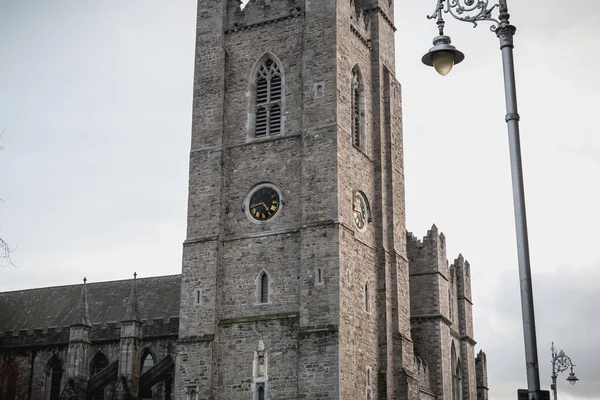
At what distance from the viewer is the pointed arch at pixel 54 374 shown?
4966cm

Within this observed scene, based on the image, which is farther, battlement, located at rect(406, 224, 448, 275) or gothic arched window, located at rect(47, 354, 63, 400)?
gothic arched window, located at rect(47, 354, 63, 400)

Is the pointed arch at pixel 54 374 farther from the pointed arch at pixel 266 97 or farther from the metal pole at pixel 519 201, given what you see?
the metal pole at pixel 519 201

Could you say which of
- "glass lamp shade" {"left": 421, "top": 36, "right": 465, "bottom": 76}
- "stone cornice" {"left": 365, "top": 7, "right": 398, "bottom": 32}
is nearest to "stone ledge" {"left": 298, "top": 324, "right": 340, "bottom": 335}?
"stone cornice" {"left": 365, "top": 7, "right": 398, "bottom": 32}

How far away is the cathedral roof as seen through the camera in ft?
168

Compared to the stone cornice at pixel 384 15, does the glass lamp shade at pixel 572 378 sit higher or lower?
lower

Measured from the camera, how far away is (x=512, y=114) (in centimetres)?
1711

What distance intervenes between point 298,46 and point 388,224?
29.1ft

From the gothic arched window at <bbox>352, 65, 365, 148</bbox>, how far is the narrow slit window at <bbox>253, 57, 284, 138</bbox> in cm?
337

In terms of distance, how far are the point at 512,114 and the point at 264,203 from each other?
24.1 meters

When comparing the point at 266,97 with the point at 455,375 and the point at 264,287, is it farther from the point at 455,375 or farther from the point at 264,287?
the point at 455,375

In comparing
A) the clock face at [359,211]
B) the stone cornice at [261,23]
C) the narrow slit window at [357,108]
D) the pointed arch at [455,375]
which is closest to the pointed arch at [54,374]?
the clock face at [359,211]

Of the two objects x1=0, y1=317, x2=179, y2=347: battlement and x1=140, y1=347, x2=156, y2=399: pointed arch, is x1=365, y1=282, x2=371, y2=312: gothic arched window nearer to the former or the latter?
x1=0, y1=317, x2=179, y2=347: battlement

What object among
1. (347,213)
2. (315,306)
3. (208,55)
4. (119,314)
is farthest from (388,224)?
(119,314)

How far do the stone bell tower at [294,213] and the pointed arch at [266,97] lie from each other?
57 mm
